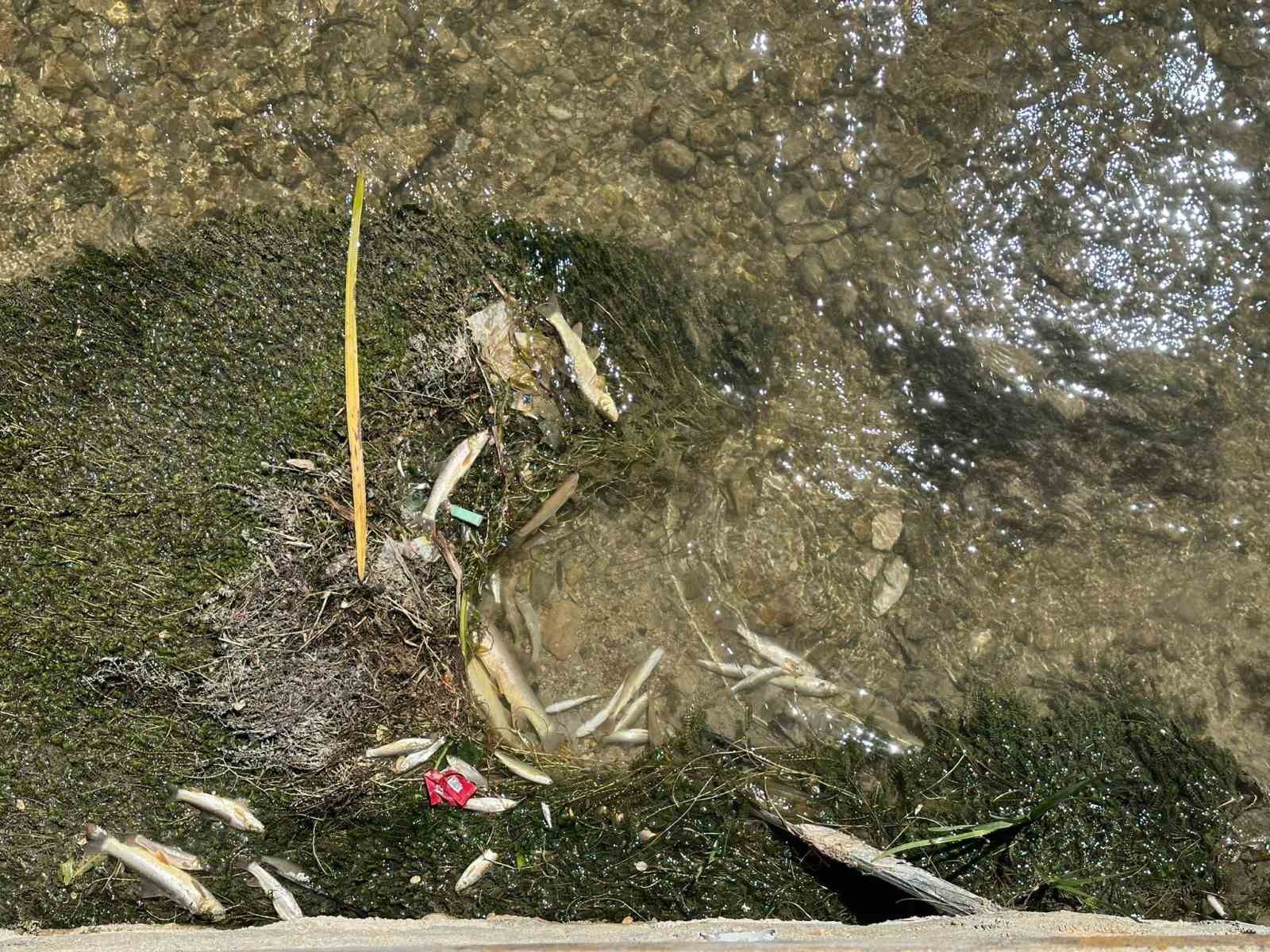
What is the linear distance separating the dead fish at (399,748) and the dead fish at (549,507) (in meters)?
0.78

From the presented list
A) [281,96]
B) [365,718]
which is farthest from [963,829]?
[281,96]

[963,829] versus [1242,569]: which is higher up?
[1242,569]

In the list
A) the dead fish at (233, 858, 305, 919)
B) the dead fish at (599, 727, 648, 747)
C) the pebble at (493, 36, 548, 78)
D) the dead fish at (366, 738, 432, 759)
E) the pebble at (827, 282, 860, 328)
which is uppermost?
the pebble at (493, 36, 548, 78)

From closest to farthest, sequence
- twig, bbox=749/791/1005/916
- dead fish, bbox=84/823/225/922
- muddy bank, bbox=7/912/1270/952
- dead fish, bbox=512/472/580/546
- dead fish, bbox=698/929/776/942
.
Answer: muddy bank, bbox=7/912/1270/952 < dead fish, bbox=698/929/776/942 < twig, bbox=749/791/1005/916 < dead fish, bbox=84/823/225/922 < dead fish, bbox=512/472/580/546

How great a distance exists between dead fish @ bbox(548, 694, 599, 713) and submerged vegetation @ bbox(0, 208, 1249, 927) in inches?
10.1

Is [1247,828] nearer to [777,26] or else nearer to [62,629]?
[777,26]

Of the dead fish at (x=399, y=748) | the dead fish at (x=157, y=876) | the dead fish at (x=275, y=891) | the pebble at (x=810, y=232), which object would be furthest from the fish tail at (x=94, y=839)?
the pebble at (x=810, y=232)

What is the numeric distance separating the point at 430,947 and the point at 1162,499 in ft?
9.66

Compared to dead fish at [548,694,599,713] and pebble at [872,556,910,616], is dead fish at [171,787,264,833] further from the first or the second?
pebble at [872,556,910,616]

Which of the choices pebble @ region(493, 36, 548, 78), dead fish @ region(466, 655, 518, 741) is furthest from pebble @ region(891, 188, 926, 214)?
dead fish @ region(466, 655, 518, 741)

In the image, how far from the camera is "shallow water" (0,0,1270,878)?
10.1 feet

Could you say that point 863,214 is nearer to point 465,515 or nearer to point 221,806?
point 465,515

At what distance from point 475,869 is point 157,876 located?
1094mm

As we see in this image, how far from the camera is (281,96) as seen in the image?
3.17 m
